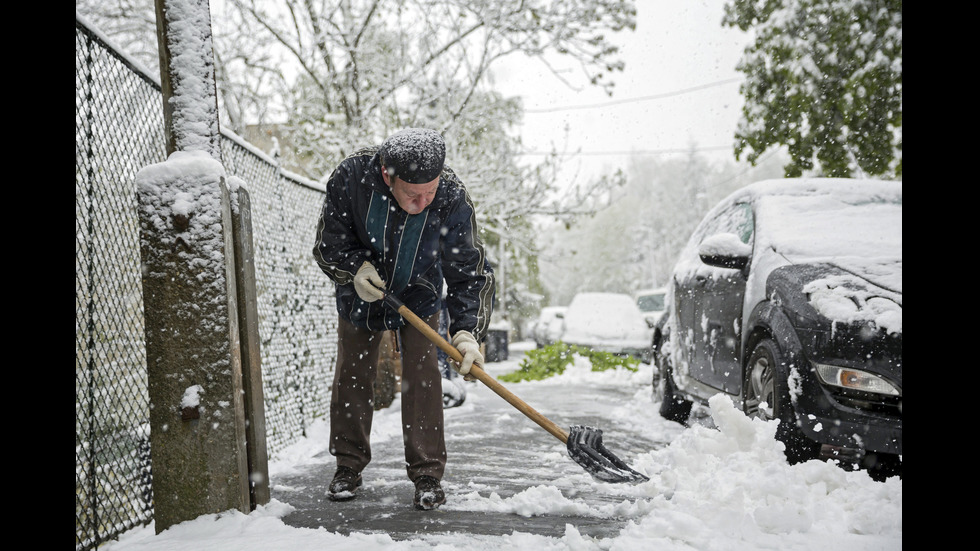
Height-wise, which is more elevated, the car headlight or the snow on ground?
the car headlight

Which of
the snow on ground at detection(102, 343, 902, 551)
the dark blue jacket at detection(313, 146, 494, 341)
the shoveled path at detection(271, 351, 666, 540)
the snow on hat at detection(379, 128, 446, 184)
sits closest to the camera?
the snow on ground at detection(102, 343, 902, 551)

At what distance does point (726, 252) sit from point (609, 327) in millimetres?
9896

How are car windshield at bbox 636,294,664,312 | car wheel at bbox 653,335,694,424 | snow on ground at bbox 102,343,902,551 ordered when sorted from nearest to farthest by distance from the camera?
1. snow on ground at bbox 102,343,902,551
2. car wheel at bbox 653,335,694,424
3. car windshield at bbox 636,294,664,312

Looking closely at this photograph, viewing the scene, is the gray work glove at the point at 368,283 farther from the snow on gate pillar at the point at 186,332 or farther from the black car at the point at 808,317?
the black car at the point at 808,317

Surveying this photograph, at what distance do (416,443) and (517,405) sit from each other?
0.48 metres

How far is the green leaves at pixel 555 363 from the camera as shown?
10000 mm

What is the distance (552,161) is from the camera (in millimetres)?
10750

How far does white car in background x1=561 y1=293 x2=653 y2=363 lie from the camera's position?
12.9 metres

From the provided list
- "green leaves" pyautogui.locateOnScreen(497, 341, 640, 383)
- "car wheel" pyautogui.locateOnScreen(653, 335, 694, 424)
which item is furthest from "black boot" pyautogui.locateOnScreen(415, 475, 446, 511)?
"green leaves" pyautogui.locateOnScreen(497, 341, 640, 383)

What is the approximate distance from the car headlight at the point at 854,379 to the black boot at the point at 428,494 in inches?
69.8

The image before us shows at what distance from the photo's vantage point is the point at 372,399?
3203 mm

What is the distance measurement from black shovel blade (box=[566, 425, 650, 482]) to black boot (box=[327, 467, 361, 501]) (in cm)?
99

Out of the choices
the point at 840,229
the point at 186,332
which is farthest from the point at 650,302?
the point at 186,332

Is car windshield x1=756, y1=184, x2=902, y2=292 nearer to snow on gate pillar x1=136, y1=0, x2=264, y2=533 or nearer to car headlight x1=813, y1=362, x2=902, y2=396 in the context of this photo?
car headlight x1=813, y1=362, x2=902, y2=396
